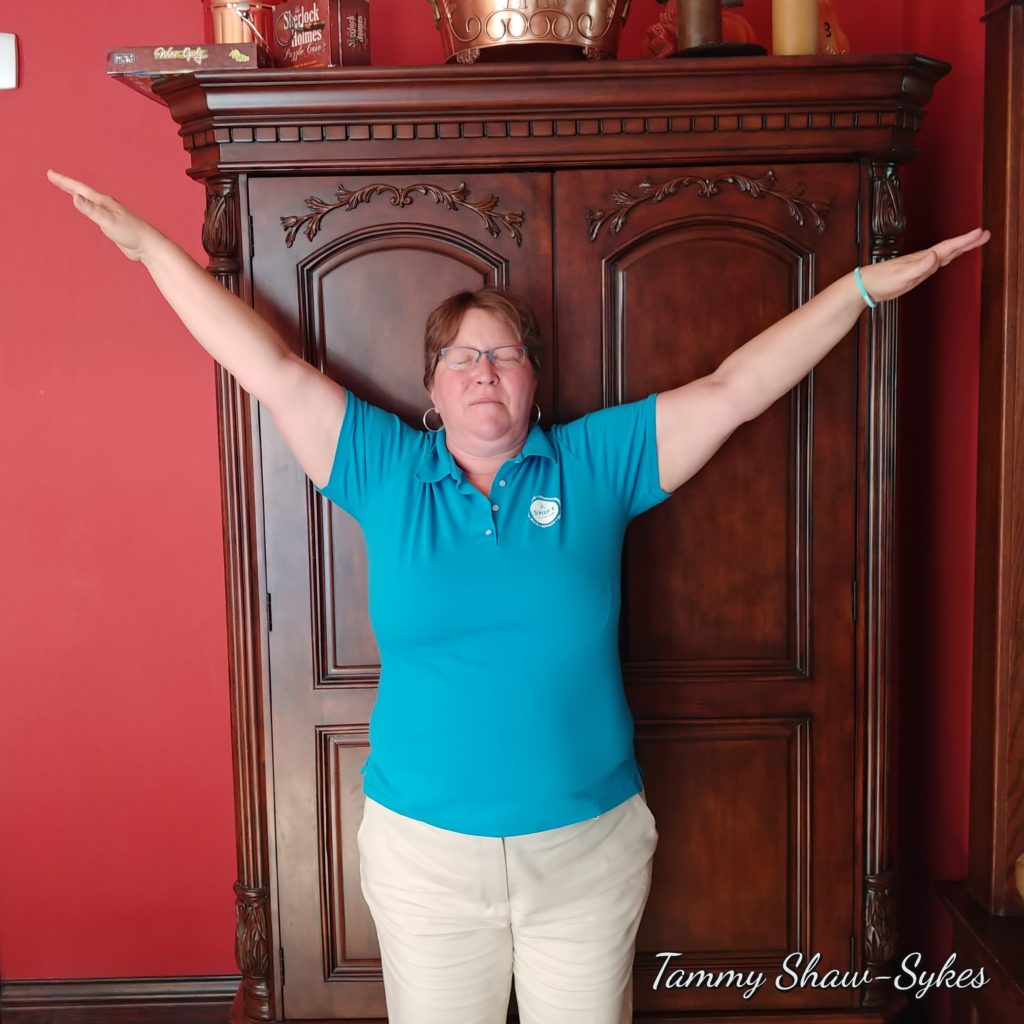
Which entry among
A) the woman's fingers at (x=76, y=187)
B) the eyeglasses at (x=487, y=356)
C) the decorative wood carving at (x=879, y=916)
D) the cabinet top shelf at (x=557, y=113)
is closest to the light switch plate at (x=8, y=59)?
the cabinet top shelf at (x=557, y=113)

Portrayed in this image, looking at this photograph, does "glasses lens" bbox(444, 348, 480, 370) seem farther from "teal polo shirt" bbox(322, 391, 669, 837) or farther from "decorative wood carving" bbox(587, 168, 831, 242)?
"decorative wood carving" bbox(587, 168, 831, 242)

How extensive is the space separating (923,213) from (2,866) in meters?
2.62

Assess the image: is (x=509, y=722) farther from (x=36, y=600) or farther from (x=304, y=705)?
(x=36, y=600)

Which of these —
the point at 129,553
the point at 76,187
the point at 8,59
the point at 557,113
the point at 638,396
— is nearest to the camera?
the point at 76,187

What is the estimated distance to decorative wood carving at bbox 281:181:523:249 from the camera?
2002mm

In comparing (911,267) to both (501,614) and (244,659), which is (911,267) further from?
(244,659)

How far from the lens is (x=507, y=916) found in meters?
1.82

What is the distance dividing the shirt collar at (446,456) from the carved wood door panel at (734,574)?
0.21 m

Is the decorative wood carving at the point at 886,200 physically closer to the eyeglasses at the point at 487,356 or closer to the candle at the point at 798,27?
the candle at the point at 798,27

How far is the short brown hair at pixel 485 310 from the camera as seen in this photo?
6.06 ft

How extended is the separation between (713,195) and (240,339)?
88 centimetres

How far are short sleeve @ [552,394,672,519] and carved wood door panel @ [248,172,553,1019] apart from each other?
7.7 inches

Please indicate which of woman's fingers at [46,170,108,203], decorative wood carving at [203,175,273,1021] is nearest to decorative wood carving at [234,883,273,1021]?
decorative wood carving at [203,175,273,1021]

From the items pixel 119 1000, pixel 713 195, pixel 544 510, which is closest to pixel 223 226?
pixel 544 510
